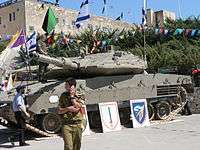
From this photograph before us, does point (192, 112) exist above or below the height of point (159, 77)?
below

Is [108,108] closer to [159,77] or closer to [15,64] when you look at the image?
[159,77]

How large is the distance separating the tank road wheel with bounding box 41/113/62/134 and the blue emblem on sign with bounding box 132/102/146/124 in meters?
2.70

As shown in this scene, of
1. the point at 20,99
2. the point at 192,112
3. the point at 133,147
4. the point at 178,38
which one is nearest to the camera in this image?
the point at 133,147

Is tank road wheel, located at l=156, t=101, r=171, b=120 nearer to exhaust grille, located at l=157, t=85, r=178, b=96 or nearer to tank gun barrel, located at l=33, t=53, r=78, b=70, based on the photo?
exhaust grille, located at l=157, t=85, r=178, b=96

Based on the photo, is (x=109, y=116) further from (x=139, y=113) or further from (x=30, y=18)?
(x=30, y=18)

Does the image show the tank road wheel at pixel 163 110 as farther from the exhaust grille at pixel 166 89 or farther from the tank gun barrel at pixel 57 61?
the tank gun barrel at pixel 57 61

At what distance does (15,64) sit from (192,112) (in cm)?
717

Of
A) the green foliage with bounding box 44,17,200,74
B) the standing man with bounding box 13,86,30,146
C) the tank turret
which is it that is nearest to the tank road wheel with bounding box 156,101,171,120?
the tank turret

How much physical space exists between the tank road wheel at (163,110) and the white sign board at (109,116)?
77.8 inches

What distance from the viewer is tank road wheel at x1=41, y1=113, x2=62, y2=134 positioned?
46.3 ft

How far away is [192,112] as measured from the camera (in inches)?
801

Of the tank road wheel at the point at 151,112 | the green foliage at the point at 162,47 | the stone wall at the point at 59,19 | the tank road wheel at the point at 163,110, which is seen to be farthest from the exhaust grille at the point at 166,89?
the stone wall at the point at 59,19

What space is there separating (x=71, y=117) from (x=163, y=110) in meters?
8.92

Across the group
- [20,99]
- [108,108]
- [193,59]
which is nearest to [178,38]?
[193,59]
